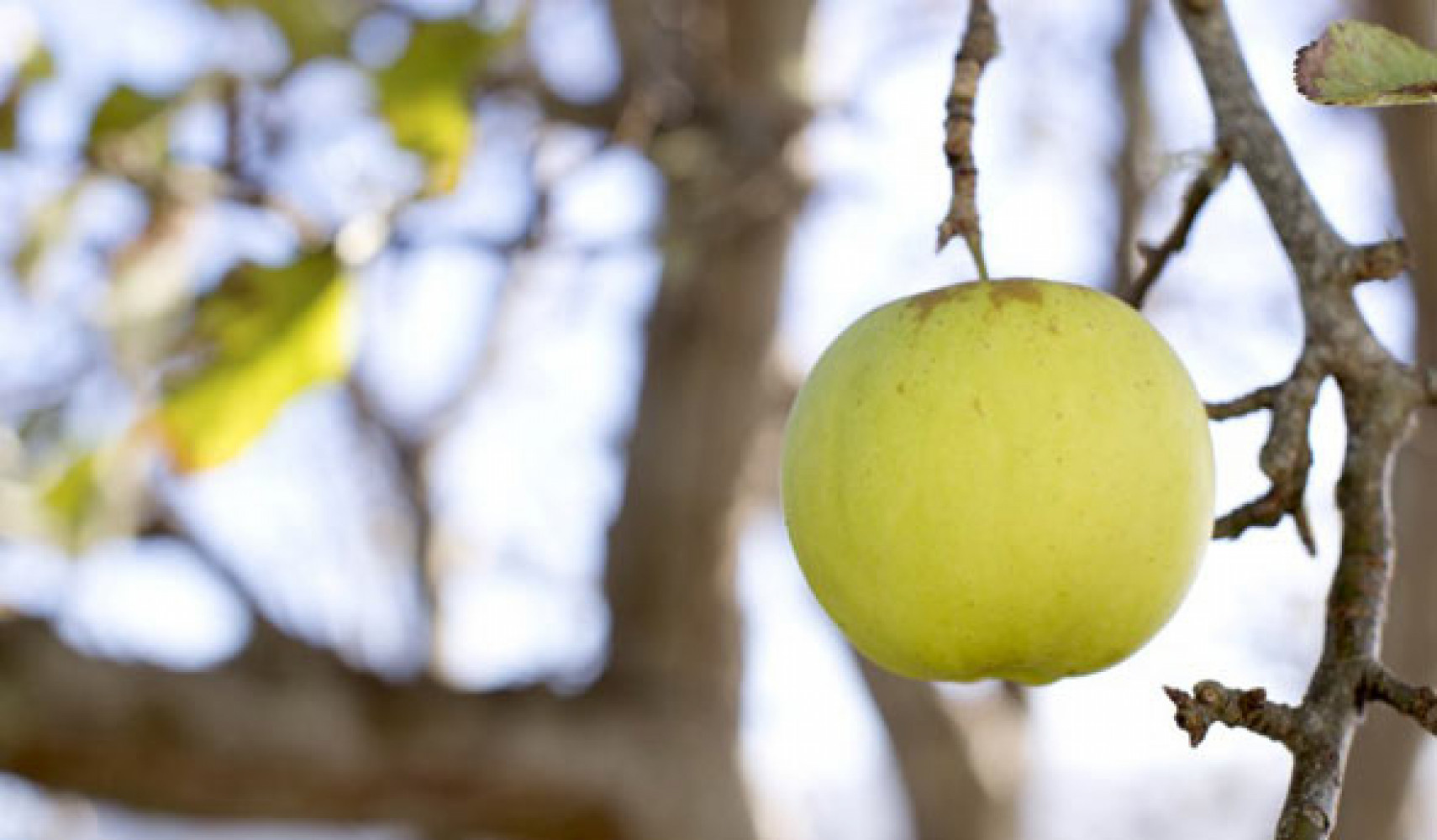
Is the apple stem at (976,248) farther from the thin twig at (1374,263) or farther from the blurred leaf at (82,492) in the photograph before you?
the blurred leaf at (82,492)

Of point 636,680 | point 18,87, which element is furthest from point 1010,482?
point 636,680

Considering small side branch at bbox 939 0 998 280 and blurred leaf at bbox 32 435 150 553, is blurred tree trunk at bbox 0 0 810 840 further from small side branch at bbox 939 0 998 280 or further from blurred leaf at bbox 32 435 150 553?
small side branch at bbox 939 0 998 280

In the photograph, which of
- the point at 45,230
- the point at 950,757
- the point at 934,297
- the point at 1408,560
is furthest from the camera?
the point at 950,757

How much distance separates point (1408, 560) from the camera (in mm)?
1998

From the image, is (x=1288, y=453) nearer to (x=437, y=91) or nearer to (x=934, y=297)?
(x=934, y=297)

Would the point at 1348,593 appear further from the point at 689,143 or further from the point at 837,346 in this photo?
the point at 689,143

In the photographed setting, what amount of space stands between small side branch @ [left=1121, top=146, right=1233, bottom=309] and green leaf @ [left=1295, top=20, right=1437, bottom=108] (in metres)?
0.08

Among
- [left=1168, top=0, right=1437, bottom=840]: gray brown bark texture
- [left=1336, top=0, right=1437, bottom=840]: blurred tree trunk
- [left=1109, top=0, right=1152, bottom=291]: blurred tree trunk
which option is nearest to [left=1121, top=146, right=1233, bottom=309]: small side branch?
[left=1168, top=0, right=1437, bottom=840]: gray brown bark texture

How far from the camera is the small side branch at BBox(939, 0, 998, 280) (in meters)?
0.54

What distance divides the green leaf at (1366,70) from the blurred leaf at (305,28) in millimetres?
1044

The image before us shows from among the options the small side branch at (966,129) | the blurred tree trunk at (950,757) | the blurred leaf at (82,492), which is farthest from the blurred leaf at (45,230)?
the blurred tree trunk at (950,757)

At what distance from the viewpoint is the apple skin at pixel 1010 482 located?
50 centimetres

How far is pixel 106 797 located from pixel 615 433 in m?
0.95

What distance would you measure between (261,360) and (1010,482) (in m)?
0.75
